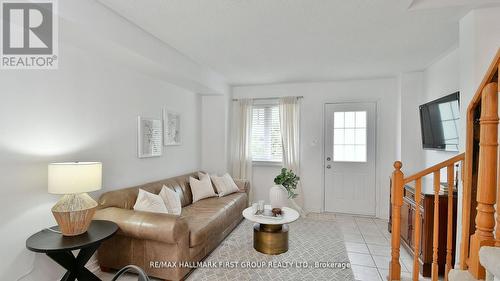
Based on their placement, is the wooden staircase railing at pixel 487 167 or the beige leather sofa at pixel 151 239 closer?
the wooden staircase railing at pixel 487 167

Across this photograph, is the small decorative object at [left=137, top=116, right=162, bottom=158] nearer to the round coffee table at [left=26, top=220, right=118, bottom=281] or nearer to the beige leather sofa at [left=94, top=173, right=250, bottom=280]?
the beige leather sofa at [left=94, top=173, right=250, bottom=280]

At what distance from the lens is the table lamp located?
1.91 m

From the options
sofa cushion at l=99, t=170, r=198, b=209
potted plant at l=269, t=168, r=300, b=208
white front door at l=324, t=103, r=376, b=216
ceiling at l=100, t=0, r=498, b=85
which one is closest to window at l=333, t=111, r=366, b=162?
white front door at l=324, t=103, r=376, b=216

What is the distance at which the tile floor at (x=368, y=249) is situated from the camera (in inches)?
98.9

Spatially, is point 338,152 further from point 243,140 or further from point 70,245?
point 70,245

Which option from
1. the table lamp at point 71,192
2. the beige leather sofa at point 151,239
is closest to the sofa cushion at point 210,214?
the beige leather sofa at point 151,239

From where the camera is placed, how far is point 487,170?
50.1 inches

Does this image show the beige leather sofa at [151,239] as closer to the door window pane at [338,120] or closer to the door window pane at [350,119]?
the door window pane at [338,120]

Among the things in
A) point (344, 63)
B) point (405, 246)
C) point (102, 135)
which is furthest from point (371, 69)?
point (102, 135)

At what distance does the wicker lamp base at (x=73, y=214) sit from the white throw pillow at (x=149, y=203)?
559mm

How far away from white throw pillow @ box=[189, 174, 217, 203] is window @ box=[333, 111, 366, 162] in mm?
2383

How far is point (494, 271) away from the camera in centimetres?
107

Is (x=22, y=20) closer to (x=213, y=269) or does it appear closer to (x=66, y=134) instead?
(x=66, y=134)

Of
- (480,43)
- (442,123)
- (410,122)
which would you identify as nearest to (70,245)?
(480,43)
